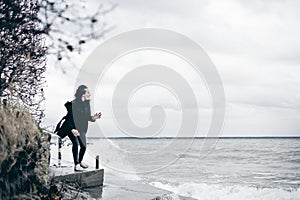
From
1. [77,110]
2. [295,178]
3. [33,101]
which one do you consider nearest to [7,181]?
[77,110]

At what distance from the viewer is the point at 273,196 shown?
25.2 meters

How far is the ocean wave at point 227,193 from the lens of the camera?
24.6 m

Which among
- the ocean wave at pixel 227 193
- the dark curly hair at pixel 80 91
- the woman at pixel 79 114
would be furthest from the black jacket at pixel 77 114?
the ocean wave at pixel 227 193

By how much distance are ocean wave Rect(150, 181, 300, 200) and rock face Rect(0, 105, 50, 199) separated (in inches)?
716

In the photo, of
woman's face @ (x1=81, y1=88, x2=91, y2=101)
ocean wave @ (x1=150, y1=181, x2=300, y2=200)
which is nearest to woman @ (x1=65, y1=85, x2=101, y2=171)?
woman's face @ (x1=81, y1=88, x2=91, y2=101)

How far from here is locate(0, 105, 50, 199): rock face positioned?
586cm

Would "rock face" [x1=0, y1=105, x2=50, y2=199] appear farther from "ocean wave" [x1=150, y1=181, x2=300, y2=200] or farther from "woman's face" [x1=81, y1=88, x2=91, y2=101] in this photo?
"ocean wave" [x1=150, y1=181, x2=300, y2=200]

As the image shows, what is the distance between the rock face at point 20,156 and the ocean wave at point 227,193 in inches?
716

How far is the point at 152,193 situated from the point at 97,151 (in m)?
28.2

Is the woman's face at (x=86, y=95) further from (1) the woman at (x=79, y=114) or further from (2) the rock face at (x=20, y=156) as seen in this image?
(2) the rock face at (x=20, y=156)

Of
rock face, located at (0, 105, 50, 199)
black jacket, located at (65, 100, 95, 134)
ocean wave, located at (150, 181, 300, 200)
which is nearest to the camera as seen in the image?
rock face, located at (0, 105, 50, 199)

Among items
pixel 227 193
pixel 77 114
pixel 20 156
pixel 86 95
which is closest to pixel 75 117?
pixel 77 114

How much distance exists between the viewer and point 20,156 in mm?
6199

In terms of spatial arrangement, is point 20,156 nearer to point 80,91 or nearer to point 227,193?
point 80,91
